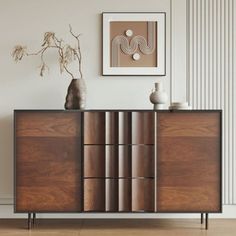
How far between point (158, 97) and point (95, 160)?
2.32ft

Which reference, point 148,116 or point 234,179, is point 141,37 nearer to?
point 148,116

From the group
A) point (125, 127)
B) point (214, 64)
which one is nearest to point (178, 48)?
point (214, 64)

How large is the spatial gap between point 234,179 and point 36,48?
2011 millimetres

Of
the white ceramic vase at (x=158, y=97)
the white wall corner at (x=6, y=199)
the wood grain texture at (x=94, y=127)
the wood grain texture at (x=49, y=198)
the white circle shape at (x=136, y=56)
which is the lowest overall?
the white wall corner at (x=6, y=199)

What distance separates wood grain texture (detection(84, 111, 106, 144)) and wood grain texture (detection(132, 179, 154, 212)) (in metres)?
0.42

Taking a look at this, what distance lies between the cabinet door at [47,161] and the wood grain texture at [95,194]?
0.07 m

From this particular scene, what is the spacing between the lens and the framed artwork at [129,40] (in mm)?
3930

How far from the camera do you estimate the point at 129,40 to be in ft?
12.9

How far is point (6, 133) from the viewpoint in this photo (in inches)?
155

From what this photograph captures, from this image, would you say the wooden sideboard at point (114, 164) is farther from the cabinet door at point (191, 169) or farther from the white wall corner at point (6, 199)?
the white wall corner at point (6, 199)

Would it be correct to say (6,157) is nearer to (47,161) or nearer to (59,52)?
(47,161)

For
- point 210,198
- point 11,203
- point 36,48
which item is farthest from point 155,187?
point 36,48

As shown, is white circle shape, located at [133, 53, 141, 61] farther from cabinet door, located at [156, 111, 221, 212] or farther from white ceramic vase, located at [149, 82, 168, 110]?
cabinet door, located at [156, 111, 221, 212]

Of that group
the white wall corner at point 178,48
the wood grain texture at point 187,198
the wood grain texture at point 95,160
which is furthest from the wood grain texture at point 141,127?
the white wall corner at point 178,48
